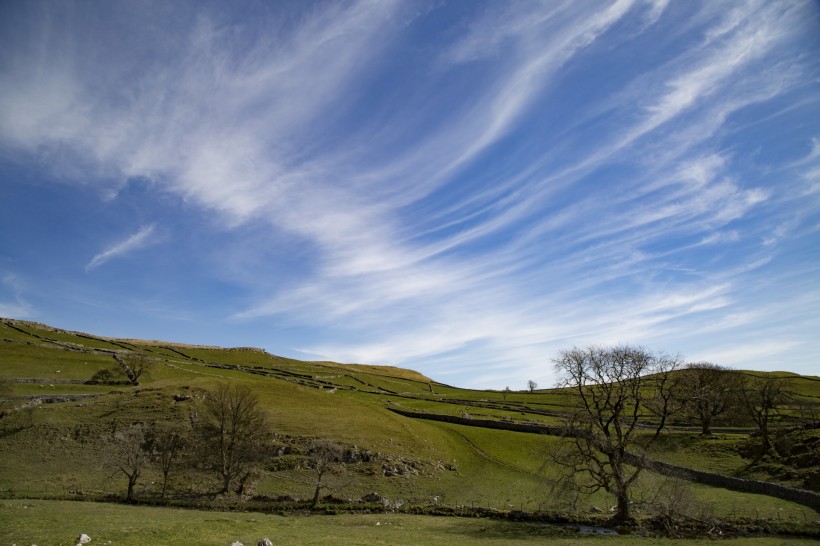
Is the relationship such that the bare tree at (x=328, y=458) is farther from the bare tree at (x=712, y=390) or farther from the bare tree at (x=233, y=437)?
the bare tree at (x=712, y=390)

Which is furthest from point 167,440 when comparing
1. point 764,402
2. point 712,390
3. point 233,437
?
point 764,402

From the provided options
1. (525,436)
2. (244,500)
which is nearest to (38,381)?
(244,500)

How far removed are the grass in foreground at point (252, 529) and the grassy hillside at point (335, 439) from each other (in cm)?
549

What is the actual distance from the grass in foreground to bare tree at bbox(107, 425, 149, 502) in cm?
621

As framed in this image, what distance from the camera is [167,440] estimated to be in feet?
183

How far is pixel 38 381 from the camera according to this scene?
83.3 meters

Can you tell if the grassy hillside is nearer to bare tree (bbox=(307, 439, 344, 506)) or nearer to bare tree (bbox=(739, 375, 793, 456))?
bare tree (bbox=(307, 439, 344, 506))

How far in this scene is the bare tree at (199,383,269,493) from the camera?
52094mm

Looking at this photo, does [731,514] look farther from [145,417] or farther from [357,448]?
[145,417]

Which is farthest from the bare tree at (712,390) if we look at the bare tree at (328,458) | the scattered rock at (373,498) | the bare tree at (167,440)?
the bare tree at (167,440)

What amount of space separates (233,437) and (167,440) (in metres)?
9.18

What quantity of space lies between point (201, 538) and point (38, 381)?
282 feet

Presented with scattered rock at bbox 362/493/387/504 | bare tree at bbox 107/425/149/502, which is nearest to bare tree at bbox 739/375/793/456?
scattered rock at bbox 362/493/387/504

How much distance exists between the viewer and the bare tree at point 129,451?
46781 mm
